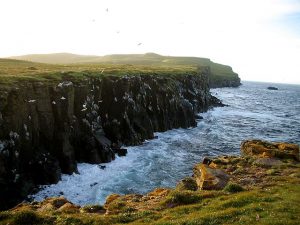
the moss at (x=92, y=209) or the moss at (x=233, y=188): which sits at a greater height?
Answer: the moss at (x=233, y=188)

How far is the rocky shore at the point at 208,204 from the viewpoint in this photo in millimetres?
21578

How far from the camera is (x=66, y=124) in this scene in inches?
2078

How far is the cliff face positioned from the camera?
42688 millimetres

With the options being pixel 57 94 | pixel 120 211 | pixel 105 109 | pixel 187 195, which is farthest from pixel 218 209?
pixel 105 109

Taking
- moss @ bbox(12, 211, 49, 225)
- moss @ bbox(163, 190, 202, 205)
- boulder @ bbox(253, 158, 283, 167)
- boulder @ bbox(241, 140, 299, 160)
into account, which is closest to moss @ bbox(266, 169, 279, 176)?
boulder @ bbox(253, 158, 283, 167)

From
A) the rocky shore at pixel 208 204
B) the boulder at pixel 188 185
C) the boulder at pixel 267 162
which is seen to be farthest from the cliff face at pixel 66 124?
the boulder at pixel 267 162

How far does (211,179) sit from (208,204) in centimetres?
656

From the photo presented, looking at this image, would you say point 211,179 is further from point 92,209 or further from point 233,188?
point 92,209

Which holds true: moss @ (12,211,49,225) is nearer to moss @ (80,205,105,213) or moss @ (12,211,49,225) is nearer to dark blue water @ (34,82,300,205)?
moss @ (80,205,105,213)

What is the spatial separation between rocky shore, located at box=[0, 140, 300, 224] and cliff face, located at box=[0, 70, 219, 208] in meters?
16.4

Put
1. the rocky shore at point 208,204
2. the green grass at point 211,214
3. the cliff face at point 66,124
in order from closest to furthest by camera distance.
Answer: the green grass at point 211,214, the rocky shore at point 208,204, the cliff face at point 66,124

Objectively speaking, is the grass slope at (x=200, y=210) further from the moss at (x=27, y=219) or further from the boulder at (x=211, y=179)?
the boulder at (x=211, y=179)

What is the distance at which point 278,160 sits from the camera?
38000 millimetres

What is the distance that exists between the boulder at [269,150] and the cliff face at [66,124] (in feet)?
74.0
